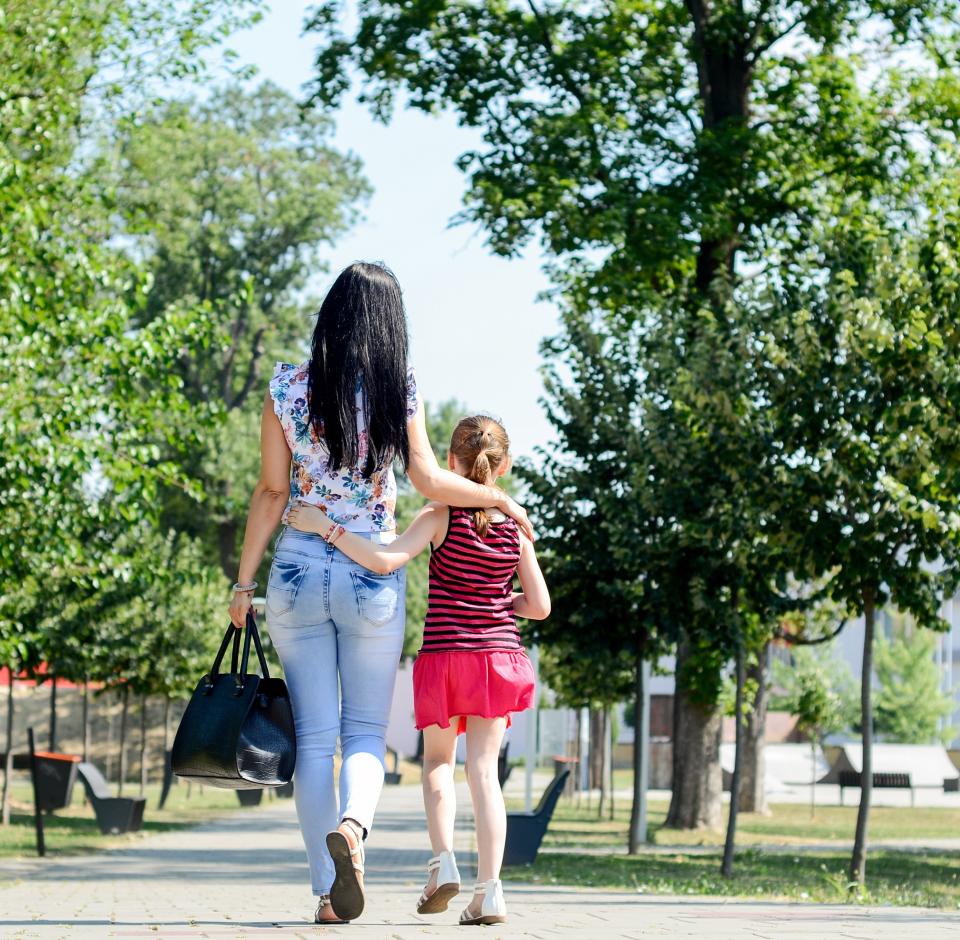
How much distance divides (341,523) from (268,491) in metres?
0.30

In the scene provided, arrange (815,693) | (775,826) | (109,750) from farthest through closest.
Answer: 1. (109,750)
2. (815,693)
3. (775,826)

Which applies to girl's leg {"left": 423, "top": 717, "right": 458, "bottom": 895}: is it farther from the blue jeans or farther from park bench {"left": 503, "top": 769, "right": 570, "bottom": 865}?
park bench {"left": 503, "top": 769, "right": 570, "bottom": 865}

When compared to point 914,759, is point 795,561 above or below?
above

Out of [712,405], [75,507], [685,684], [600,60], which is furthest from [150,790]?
[712,405]

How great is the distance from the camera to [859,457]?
12.9 metres

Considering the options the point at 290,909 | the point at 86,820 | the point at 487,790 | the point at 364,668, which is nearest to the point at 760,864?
the point at 290,909

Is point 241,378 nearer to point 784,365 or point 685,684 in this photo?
point 685,684

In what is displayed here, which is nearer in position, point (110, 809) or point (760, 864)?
point (760, 864)

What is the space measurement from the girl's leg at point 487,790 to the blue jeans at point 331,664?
0.44 metres

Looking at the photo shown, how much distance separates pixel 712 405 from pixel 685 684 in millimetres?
9307

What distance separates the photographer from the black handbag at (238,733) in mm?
5363

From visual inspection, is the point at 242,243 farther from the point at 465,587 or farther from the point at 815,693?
the point at 465,587

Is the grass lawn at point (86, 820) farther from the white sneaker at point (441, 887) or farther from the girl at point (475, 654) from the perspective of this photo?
the white sneaker at point (441, 887)

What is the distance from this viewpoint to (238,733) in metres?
5.37
